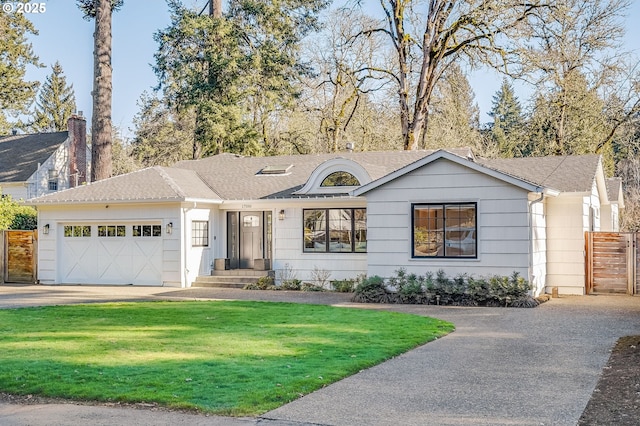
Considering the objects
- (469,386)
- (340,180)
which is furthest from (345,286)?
(469,386)

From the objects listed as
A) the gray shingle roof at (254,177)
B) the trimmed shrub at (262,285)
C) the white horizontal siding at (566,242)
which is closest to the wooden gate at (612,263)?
the white horizontal siding at (566,242)

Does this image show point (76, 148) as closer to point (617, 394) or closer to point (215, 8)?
point (215, 8)

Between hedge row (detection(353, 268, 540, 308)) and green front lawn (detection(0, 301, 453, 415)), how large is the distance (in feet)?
7.26

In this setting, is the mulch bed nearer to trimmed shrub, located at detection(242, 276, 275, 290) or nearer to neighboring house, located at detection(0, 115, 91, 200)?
trimmed shrub, located at detection(242, 276, 275, 290)

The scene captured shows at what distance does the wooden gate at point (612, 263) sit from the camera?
58.5 feet

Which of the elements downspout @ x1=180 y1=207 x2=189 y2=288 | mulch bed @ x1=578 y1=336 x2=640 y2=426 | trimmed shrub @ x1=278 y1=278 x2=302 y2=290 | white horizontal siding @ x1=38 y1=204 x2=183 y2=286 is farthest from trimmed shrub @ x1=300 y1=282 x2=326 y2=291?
mulch bed @ x1=578 y1=336 x2=640 y2=426

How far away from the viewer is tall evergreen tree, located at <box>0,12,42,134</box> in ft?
124

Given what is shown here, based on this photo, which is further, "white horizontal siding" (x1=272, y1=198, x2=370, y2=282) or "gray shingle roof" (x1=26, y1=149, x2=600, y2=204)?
"white horizontal siding" (x1=272, y1=198, x2=370, y2=282)

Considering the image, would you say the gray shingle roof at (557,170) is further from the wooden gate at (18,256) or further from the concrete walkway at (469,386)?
the wooden gate at (18,256)

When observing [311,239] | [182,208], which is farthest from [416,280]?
[182,208]

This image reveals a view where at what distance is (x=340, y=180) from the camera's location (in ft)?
67.1

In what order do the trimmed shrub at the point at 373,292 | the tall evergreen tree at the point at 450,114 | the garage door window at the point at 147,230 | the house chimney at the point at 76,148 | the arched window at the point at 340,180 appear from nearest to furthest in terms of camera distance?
the trimmed shrub at the point at 373,292 → the arched window at the point at 340,180 → the garage door window at the point at 147,230 → the tall evergreen tree at the point at 450,114 → the house chimney at the point at 76,148

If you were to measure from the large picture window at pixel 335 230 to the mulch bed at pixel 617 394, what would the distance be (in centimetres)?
1060

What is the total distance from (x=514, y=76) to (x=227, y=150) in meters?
12.8
